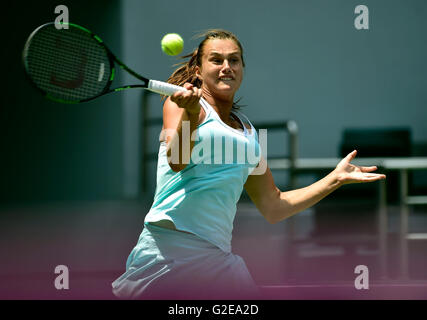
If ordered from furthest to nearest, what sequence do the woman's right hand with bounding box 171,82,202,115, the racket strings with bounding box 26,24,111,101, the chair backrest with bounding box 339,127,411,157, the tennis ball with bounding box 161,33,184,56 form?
the chair backrest with bounding box 339,127,411,157, the tennis ball with bounding box 161,33,184,56, the racket strings with bounding box 26,24,111,101, the woman's right hand with bounding box 171,82,202,115

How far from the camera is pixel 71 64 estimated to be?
154cm

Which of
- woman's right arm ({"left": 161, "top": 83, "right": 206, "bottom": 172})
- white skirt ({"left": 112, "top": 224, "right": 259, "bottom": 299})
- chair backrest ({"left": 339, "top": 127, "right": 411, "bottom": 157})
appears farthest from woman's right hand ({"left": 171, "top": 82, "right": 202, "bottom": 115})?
chair backrest ({"left": 339, "top": 127, "right": 411, "bottom": 157})

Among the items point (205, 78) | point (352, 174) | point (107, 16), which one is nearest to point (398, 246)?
point (352, 174)

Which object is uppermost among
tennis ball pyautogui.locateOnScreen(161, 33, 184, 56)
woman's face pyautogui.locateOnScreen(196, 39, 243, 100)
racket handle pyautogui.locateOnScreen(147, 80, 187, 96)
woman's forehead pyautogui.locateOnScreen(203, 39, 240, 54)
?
tennis ball pyautogui.locateOnScreen(161, 33, 184, 56)

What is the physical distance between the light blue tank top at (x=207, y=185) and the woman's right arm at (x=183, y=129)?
5 cm

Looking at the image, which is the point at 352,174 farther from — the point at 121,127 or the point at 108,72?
the point at 121,127

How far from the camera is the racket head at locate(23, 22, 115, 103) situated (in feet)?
4.89

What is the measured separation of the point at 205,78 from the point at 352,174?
0.45 meters

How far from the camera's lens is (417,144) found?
231 inches

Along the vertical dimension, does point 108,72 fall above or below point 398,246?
above

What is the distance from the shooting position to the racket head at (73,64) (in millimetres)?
1489

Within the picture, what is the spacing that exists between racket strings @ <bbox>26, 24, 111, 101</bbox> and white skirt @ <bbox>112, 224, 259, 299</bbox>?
0.39 m

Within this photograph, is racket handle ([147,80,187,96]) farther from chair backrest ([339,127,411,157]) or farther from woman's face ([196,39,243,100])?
chair backrest ([339,127,411,157])

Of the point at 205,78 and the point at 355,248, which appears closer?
the point at 205,78
